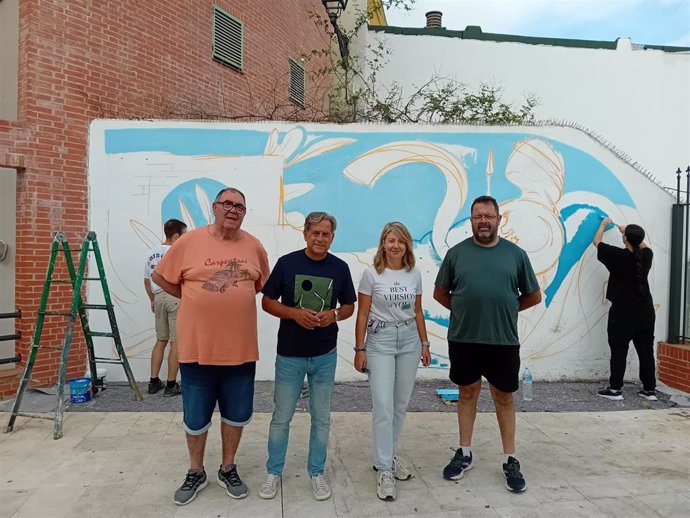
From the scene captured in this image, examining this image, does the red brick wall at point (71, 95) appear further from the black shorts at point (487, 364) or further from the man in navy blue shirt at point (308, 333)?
the black shorts at point (487, 364)

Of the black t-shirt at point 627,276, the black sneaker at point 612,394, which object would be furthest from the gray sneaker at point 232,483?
the black t-shirt at point 627,276

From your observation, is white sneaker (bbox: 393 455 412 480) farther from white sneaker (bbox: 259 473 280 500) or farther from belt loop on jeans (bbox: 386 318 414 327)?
belt loop on jeans (bbox: 386 318 414 327)

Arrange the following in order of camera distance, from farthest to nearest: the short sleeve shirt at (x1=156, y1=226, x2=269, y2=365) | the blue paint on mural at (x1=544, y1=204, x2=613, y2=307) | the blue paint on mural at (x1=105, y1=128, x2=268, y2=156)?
1. the blue paint on mural at (x1=544, y1=204, x2=613, y2=307)
2. the blue paint on mural at (x1=105, y1=128, x2=268, y2=156)
3. the short sleeve shirt at (x1=156, y1=226, x2=269, y2=365)

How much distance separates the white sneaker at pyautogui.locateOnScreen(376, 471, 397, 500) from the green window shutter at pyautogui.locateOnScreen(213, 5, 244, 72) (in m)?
6.58

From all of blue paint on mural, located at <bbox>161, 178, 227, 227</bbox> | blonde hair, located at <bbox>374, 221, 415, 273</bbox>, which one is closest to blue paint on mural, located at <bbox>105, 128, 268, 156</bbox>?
blue paint on mural, located at <bbox>161, 178, 227, 227</bbox>

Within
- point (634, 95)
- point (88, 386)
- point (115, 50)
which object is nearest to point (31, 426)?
point (88, 386)

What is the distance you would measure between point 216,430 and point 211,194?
2.68 meters

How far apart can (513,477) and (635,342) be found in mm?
2950

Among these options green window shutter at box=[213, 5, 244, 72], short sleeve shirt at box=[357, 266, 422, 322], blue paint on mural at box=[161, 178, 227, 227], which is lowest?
short sleeve shirt at box=[357, 266, 422, 322]

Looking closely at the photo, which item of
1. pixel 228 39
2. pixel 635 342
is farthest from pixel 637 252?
pixel 228 39

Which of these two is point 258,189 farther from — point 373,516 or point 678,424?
point 678,424

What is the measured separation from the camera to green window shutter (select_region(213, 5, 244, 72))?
795 cm

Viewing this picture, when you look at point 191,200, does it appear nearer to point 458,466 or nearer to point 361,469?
point 361,469

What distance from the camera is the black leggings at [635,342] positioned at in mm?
5606
